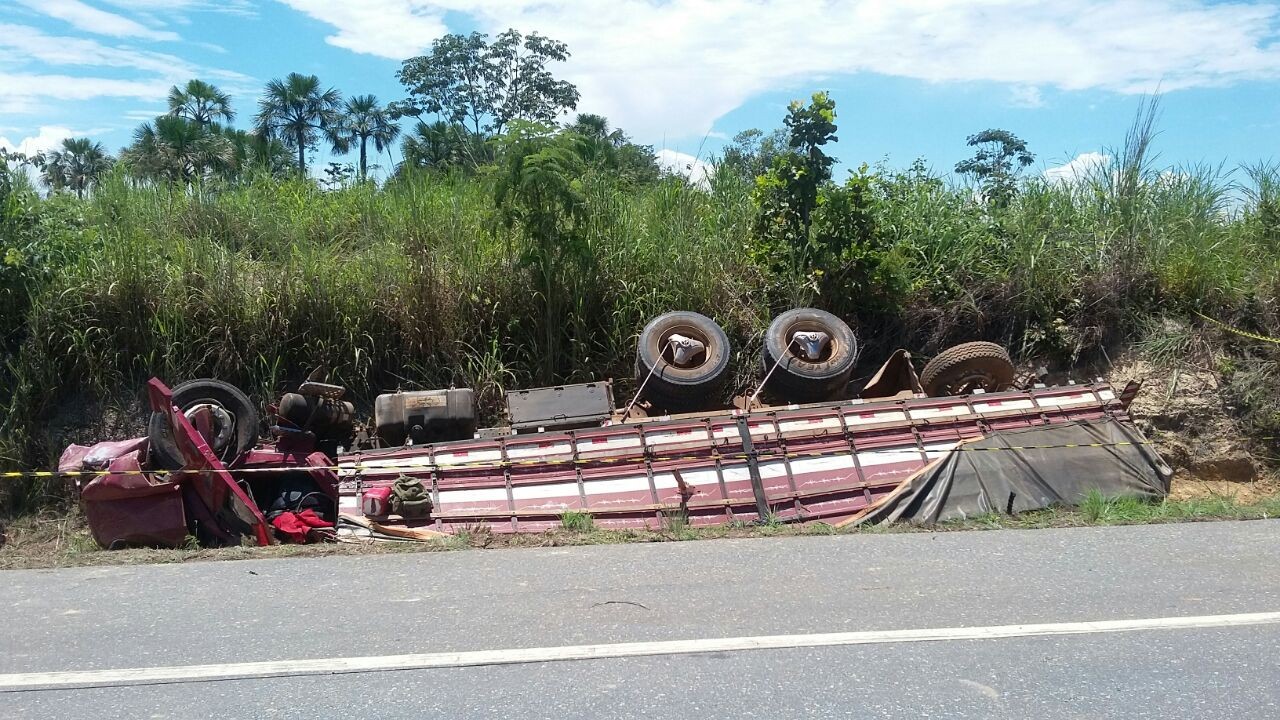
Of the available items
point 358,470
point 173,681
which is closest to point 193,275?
point 358,470

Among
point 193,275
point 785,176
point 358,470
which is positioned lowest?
point 358,470

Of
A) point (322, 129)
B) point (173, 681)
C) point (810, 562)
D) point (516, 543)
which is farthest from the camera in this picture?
point (322, 129)

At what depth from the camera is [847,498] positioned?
8.56 meters

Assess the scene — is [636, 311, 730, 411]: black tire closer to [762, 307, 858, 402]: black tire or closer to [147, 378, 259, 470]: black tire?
[762, 307, 858, 402]: black tire

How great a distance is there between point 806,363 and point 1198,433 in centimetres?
511

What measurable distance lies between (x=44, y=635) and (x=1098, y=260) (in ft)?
40.3

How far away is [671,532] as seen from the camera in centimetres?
749

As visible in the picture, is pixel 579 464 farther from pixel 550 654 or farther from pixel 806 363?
pixel 550 654

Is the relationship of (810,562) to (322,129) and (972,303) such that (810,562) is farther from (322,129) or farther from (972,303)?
(322,129)

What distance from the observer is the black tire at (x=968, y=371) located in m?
10.4

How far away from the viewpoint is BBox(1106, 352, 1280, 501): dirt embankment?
1138cm

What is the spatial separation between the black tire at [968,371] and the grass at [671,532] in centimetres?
237

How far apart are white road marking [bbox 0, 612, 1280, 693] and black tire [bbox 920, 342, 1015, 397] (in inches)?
220

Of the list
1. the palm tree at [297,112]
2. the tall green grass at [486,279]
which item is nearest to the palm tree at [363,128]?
the palm tree at [297,112]
